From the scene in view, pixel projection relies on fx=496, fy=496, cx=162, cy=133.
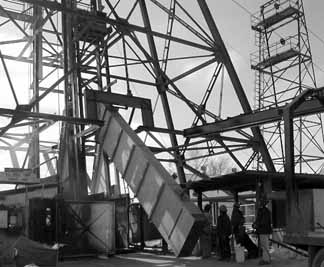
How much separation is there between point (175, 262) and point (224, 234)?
1.73 metres

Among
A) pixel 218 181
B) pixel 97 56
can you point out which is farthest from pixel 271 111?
pixel 97 56

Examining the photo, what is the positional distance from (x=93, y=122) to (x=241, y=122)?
5456mm

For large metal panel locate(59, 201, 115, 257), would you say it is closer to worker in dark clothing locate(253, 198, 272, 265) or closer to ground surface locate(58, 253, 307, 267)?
ground surface locate(58, 253, 307, 267)

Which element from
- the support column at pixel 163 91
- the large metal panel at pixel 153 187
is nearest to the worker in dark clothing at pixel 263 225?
the large metal panel at pixel 153 187

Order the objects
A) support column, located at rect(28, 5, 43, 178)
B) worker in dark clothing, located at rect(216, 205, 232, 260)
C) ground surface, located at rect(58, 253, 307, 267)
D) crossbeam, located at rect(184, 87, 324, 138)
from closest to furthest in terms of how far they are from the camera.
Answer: ground surface, located at rect(58, 253, 307, 267)
crossbeam, located at rect(184, 87, 324, 138)
worker in dark clothing, located at rect(216, 205, 232, 260)
support column, located at rect(28, 5, 43, 178)

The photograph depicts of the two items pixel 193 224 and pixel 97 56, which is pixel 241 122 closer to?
pixel 193 224

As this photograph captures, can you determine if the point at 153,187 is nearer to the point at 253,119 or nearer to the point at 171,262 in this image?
the point at 171,262

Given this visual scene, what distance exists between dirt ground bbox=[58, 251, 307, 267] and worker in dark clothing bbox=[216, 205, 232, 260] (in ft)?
1.14

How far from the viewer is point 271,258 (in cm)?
1492

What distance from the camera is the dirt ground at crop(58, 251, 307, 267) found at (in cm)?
1405

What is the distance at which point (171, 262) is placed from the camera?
1498 centimetres

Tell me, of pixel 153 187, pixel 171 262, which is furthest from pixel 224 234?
pixel 153 187

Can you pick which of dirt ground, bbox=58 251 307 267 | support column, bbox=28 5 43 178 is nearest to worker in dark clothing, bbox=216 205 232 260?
dirt ground, bbox=58 251 307 267

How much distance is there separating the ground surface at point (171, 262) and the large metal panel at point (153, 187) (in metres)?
0.58
